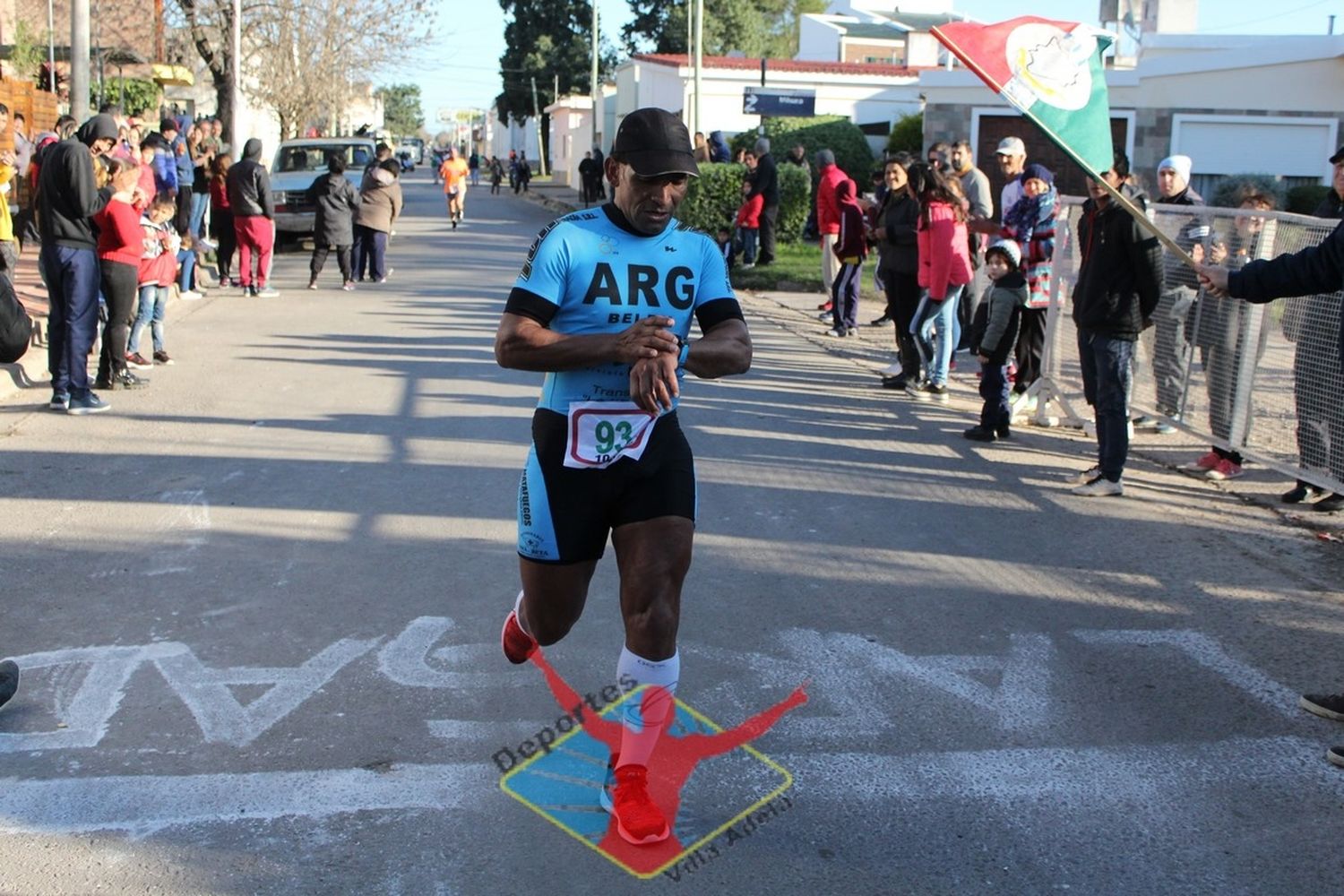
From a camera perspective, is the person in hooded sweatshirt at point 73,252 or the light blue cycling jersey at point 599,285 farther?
the person in hooded sweatshirt at point 73,252

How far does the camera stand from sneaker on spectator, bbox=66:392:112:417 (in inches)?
374

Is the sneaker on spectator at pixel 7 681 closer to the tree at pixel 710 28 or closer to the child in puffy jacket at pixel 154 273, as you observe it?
the child in puffy jacket at pixel 154 273

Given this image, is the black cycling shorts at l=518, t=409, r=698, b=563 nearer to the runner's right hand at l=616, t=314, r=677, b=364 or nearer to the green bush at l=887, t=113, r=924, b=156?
the runner's right hand at l=616, t=314, r=677, b=364

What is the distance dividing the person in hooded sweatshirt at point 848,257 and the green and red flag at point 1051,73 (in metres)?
7.06

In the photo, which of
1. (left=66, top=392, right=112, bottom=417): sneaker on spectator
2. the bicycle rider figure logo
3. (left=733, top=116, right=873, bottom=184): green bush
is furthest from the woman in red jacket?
(left=733, top=116, right=873, bottom=184): green bush

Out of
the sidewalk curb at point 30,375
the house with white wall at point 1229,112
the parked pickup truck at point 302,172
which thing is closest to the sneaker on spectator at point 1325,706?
the sidewalk curb at point 30,375

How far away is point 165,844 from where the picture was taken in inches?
142

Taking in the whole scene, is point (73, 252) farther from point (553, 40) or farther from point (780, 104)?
point (553, 40)

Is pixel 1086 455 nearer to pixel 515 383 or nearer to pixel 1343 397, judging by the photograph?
pixel 1343 397

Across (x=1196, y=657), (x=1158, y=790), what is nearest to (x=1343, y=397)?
(x=1196, y=657)

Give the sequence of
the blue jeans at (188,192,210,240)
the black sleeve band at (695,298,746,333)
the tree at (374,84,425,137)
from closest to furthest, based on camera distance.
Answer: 1. the black sleeve band at (695,298,746,333)
2. the blue jeans at (188,192,210,240)
3. the tree at (374,84,425,137)

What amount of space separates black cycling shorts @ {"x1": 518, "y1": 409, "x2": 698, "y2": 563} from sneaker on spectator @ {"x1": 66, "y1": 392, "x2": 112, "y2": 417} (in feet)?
22.2

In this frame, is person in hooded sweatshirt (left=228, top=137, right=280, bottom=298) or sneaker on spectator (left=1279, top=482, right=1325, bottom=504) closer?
sneaker on spectator (left=1279, top=482, right=1325, bottom=504)

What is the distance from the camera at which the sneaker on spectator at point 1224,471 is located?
8258mm
